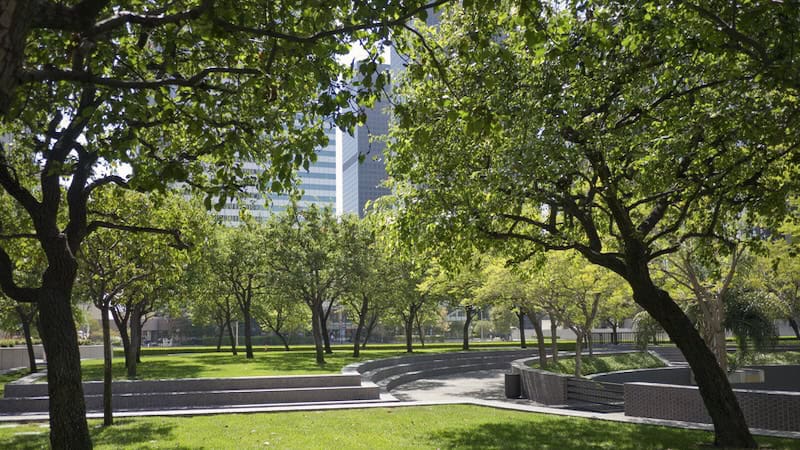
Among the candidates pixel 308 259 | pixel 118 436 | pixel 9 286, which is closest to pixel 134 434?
pixel 118 436

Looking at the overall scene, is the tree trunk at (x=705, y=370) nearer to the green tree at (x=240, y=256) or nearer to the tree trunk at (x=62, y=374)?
the tree trunk at (x=62, y=374)

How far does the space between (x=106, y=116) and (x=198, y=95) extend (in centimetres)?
239

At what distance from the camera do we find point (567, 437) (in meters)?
11.4

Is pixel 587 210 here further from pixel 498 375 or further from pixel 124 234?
pixel 498 375

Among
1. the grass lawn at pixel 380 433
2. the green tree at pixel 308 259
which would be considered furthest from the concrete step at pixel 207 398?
the green tree at pixel 308 259

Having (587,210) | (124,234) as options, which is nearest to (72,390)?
(124,234)

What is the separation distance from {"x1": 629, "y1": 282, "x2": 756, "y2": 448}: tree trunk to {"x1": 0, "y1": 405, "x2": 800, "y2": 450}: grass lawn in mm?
628

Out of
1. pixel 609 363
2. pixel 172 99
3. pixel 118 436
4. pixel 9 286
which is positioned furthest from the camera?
pixel 609 363

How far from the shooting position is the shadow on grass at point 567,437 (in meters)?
10.4

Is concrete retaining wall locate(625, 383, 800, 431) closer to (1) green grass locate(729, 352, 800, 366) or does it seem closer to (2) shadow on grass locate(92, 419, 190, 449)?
(2) shadow on grass locate(92, 419, 190, 449)

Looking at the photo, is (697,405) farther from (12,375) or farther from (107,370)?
(12,375)

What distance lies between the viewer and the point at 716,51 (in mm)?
7773

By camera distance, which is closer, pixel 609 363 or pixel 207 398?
pixel 207 398

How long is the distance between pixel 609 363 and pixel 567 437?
19045mm
